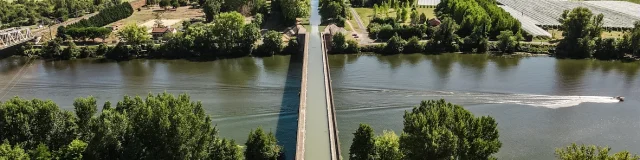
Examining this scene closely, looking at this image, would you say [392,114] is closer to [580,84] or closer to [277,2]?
[580,84]

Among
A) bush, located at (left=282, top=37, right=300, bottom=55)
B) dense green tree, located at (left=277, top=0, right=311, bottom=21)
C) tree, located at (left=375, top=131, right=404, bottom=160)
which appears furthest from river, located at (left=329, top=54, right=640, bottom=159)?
dense green tree, located at (left=277, top=0, right=311, bottom=21)

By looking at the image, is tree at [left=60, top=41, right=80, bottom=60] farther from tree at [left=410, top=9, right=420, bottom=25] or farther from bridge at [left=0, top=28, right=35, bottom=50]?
tree at [left=410, top=9, right=420, bottom=25]

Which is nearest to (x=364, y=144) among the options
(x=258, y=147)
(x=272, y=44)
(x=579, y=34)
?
(x=258, y=147)

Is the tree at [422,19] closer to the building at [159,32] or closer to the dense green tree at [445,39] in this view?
the dense green tree at [445,39]

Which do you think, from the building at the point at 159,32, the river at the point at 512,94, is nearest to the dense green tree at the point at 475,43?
the river at the point at 512,94

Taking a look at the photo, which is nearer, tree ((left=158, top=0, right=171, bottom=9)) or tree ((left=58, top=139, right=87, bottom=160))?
tree ((left=58, top=139, right=87, bottom=160))

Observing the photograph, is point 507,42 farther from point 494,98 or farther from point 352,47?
point 494,98
